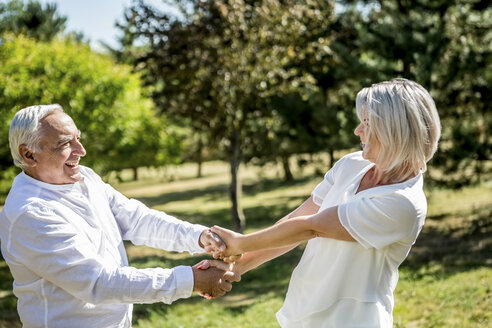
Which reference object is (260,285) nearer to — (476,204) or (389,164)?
(389,164)

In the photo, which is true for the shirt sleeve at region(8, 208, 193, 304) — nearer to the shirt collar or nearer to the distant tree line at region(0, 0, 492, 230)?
the shirt collar

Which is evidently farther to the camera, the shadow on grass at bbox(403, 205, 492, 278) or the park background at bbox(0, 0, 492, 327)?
the park background at bbox(0, 0, 492, 327)

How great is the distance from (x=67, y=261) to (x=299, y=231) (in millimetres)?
1108

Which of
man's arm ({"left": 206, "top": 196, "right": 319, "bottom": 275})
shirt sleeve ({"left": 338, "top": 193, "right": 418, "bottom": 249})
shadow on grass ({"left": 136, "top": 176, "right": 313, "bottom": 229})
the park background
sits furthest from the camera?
shadow on grass ({"left": 136, "top": 176, "right": 313, "bottom": 229})

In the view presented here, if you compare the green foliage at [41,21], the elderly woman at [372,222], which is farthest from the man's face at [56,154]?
the green foliage at [41,21]

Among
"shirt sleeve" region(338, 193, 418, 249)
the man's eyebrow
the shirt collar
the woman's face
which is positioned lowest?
"shirt sleeve" region(338, 193, 418, 249)

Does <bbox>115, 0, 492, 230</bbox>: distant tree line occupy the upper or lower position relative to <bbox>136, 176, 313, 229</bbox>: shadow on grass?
upper

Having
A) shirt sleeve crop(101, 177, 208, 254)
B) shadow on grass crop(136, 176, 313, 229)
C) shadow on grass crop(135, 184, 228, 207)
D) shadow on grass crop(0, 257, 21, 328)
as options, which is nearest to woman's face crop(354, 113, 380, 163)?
shirt sleeve crop(101, 177, 208, 254)

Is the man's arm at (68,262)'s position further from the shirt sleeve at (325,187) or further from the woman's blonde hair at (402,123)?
the woman's blonde hair at (402,123)

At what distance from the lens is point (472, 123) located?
10.2 metres

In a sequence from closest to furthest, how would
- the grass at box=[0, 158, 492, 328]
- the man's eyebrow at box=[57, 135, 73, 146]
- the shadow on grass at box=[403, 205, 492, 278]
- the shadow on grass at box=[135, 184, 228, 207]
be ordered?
the man's eyebrow at box=[57, 135, 73, 146], the grass at box=[0, 158, 492, 328], the shadow on grass at box=[403, 205, 492, 278], the shadow on grass at box=[135, 184, 228, 207]

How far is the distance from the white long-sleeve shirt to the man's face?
6 cm

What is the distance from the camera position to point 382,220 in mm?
2318

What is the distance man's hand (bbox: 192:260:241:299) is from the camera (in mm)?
3029
